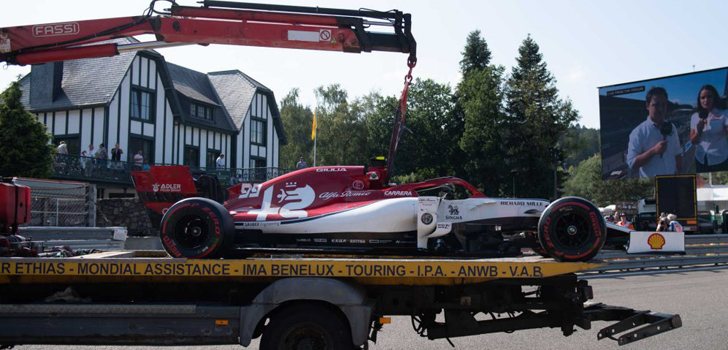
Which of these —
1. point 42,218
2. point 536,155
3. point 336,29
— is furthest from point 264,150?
point 336,29

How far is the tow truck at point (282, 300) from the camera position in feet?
20.0

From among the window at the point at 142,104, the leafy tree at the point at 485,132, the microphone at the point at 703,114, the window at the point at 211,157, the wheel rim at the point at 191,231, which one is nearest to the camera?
the wheel rim at the point at 191,231

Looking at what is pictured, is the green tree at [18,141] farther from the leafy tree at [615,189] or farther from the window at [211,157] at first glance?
the leafy tree at [615,189]

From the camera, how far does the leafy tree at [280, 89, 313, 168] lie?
2655 inches

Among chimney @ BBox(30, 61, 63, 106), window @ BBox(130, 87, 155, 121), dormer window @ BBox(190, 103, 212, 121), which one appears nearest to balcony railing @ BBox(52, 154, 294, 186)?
window @ BBox(130, 87, 155, 121)

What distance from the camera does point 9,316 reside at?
244 inches

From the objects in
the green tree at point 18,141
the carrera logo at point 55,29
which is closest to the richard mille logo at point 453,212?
the carrera logo at point 55,29

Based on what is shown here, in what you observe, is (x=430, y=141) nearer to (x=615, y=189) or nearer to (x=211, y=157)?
(x=211, y=157)

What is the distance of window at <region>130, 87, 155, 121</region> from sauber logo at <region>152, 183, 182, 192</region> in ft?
87.6

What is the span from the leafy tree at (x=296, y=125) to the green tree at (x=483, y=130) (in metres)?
18.9

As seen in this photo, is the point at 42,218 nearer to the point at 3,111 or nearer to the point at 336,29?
the point at 3,111

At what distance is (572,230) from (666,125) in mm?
29003

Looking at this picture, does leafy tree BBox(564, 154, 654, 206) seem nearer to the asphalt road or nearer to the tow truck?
the asphalt road

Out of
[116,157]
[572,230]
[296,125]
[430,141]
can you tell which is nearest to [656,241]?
[572,230]
